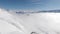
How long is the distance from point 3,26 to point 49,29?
16.7 inches

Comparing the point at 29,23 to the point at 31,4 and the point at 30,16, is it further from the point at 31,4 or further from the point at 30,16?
the point at 31,4

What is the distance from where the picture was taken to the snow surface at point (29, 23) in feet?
2.30

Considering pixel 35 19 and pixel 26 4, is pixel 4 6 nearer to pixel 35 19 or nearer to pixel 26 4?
pixel 26 4

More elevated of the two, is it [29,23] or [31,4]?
[31,4]

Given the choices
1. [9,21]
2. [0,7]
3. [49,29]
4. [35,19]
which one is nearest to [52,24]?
[49,29]

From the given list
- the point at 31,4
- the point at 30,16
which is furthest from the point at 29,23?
the point at 31,4

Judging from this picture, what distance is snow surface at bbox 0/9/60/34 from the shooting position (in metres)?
0.70

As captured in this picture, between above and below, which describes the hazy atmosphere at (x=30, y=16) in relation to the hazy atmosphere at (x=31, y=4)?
below

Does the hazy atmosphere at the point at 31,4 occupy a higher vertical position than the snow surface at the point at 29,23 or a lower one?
higher

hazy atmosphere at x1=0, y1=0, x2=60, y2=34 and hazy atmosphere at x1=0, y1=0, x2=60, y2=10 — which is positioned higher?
hazy atmosphere at x1=0, y1=0, x2=60, y2=10

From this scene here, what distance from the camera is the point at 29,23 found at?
73cm

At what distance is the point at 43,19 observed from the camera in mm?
750

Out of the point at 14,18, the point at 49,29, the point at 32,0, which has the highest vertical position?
the point at 32,0

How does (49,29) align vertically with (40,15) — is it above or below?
below
